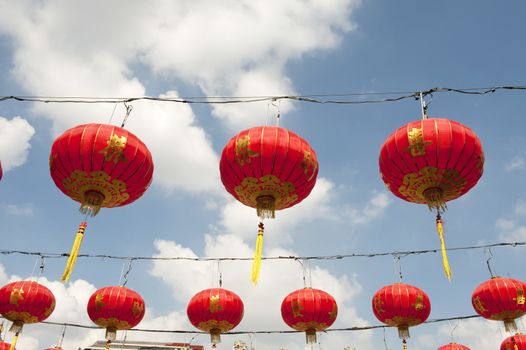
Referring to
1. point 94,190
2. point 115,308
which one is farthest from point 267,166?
point 115,308

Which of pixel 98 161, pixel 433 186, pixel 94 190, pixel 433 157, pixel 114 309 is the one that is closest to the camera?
pixel 433 157

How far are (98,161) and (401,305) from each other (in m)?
7.15

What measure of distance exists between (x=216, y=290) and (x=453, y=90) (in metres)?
6.55

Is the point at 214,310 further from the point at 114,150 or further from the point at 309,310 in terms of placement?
the point at 114,150

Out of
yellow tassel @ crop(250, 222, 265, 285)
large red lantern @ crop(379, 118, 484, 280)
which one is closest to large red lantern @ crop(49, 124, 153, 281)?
yellow tassel @ crop(250, 222, 265, 285)

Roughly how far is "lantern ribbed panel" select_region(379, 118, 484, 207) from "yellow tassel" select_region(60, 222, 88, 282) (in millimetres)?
3747

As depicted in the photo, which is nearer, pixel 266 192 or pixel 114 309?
pixel 266 192

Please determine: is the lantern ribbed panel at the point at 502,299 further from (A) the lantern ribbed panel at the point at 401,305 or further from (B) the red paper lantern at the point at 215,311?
(B) the red paper lantern at the point at 215,311

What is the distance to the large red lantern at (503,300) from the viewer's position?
29.5ft

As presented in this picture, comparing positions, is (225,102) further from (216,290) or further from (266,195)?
(216,290)

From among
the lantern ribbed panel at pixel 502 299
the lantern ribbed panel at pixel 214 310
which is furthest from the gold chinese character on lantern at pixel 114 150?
the lantern ribbed panel at pixel 502 299

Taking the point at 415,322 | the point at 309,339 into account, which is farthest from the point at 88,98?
the point at 415,322

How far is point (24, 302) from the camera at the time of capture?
938 centimetres

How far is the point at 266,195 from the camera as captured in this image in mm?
5266
